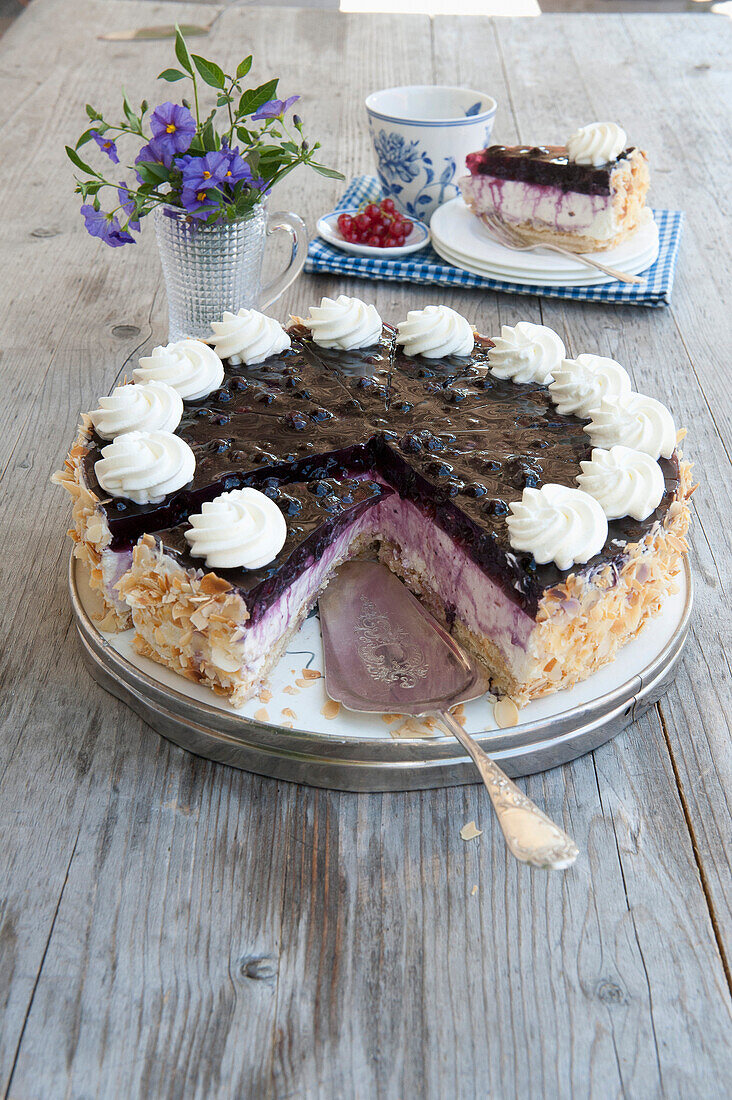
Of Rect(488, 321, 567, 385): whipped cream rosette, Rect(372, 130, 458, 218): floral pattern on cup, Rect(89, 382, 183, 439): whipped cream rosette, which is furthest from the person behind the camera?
Rect(372, 130, 458, 218): floral pattern on cup

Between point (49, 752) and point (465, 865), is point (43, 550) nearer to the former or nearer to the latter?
point (49, 752)

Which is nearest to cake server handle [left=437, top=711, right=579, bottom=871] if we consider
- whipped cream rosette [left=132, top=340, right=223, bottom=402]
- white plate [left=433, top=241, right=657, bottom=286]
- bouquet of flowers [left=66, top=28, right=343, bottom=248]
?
whipped cream rosette [left=132, top=340, right=223, bottom=402]

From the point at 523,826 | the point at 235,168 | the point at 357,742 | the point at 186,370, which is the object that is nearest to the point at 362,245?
the point at 235,168

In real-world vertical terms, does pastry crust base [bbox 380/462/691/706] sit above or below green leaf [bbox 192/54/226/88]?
below

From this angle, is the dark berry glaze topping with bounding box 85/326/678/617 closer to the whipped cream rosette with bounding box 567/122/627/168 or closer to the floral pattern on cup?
the whipped cream rosette with bounding box 567/122/627/168

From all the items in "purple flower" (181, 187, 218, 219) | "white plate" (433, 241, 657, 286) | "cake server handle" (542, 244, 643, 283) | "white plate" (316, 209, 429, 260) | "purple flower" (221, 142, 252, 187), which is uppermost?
"purple flower" (221, 142, 252, 187)

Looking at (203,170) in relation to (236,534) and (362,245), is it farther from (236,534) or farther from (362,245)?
(236,534)

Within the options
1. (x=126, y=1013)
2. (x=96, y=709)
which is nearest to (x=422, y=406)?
(x=96, y=709)
